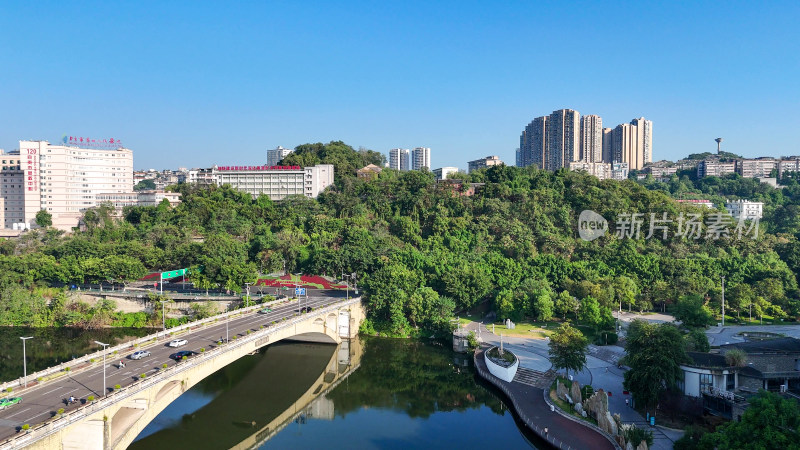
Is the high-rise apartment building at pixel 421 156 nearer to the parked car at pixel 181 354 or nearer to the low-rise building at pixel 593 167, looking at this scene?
the low-rise building at pixel 593 167

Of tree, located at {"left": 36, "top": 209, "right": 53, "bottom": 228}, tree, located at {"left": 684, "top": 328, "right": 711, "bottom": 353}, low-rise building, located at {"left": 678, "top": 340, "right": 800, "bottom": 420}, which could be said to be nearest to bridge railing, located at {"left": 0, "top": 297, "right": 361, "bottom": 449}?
low-rise building, located at {"left": 678, "top": 340, "right": 800, "bottom": 420}

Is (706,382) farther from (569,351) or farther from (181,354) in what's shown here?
(181,354)

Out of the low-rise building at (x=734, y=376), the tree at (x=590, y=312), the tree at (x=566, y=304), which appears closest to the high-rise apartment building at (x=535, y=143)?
the tree at (x=566, y=304)

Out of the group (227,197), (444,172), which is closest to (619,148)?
(444,172)

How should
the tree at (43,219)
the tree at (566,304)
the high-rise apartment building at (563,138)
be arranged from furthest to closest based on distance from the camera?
1. the high-rise apartment building at (563,138)
2. the tree at (43,219)
3. the tree at (566,304)

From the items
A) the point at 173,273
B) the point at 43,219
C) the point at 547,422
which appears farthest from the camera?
the point at 43,219

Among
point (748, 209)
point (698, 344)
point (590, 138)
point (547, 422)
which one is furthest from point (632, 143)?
point (547, 422)

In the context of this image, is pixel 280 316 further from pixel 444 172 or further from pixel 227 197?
pixel 444 172
